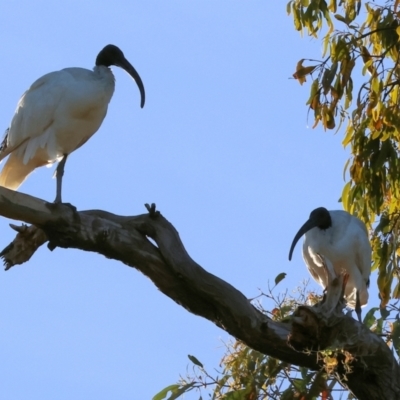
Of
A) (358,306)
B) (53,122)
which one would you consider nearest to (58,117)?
(53,122)

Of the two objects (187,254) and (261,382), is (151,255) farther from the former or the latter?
(261,382)

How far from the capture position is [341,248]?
6.99 meters

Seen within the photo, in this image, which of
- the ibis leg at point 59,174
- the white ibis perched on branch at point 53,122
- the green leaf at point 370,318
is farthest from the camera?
the white ibis perched on branch at point 53,122

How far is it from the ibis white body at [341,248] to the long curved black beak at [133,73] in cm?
141

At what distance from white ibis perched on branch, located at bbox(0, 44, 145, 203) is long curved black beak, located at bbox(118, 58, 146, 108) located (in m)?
0.45

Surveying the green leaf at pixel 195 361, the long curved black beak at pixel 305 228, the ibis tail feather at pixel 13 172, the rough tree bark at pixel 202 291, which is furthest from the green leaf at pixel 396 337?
the long curved black beak at pixel 305 228

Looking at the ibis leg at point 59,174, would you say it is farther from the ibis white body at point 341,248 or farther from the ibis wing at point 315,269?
the ibis wing at point 315,269

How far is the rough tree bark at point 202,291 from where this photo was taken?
4.51 metres

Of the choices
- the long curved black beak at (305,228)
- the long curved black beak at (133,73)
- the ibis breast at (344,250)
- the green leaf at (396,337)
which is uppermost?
the long curved black beak at (133,73)

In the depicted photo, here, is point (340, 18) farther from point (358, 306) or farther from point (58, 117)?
point (358, 306)

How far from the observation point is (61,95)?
586 centimetres

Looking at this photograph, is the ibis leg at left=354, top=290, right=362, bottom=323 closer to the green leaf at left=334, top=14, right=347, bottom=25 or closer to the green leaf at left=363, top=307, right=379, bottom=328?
the green leaf at left=334, top=14, right=347, bottom=25

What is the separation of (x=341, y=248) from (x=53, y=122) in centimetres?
209

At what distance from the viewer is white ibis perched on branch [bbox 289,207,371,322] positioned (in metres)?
6.89
